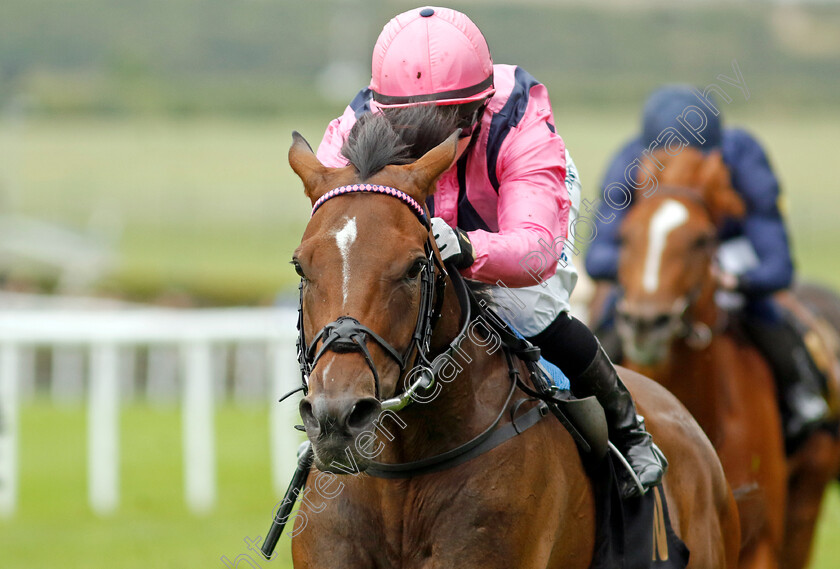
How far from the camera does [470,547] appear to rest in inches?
120

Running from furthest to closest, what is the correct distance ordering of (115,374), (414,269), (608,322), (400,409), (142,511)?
1. (115,374)
2. (142,511)
3. (608,322)
4. (400,409)
5. (414,269)

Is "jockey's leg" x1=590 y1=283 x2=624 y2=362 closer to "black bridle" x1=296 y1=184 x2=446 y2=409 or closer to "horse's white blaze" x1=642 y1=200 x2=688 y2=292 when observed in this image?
"horse's white blaze" x1=642 y1=200 x2=688 y2=292

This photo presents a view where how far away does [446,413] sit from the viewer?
316 cm

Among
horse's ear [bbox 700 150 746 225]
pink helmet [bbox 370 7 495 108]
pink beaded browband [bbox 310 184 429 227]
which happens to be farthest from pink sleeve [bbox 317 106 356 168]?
horse's ear [bbox 700 150 746 225]

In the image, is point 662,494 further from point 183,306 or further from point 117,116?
point 117,116

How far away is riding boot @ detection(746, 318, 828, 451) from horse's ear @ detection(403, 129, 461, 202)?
359 cm

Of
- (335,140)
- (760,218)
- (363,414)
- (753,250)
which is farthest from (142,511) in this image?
(363,414)

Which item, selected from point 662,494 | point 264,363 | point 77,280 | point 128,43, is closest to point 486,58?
point 662,494

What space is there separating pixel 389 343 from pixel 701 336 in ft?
10.8

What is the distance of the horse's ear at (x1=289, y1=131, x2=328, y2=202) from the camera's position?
3000 millimetres

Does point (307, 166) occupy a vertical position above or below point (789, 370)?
above

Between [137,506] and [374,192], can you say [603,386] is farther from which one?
[137,506]

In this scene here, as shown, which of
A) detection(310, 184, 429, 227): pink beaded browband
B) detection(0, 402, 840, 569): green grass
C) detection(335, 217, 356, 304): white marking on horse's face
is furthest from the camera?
detection(0, 402, 840, 569): green grass

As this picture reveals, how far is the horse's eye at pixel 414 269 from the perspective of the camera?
9.11 ft
